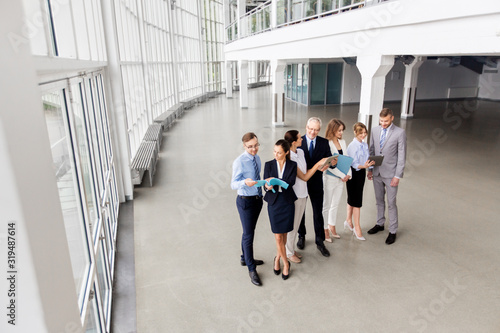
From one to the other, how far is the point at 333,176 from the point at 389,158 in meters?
0.90

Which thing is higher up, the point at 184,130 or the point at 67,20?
the point at 67,20

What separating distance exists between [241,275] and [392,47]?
5199mm

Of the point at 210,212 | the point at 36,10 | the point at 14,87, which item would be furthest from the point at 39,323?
the point at 210,212

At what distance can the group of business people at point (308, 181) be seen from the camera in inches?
166

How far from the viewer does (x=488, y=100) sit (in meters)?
22.3

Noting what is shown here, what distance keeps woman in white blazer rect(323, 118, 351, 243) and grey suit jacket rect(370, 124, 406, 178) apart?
0.55 meters

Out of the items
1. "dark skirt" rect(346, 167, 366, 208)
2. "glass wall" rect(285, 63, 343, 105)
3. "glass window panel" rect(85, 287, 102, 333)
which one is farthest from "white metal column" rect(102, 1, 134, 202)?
"glass wall" rect(285, 63, 343, 105)

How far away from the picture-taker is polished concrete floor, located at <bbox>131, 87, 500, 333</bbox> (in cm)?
386

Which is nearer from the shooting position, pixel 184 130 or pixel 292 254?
pixel 292 254

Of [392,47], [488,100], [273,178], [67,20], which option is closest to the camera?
[67,20]

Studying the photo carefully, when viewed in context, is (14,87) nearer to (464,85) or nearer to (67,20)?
(67,20)

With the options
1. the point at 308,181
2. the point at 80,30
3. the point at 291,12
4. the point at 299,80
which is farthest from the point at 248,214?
the point at 299,80

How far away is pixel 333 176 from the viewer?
5074 mm

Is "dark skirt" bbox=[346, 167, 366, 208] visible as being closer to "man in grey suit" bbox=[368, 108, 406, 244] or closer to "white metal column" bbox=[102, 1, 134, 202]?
"man in grey suit" bbox=[368, 108, 406, 244]
